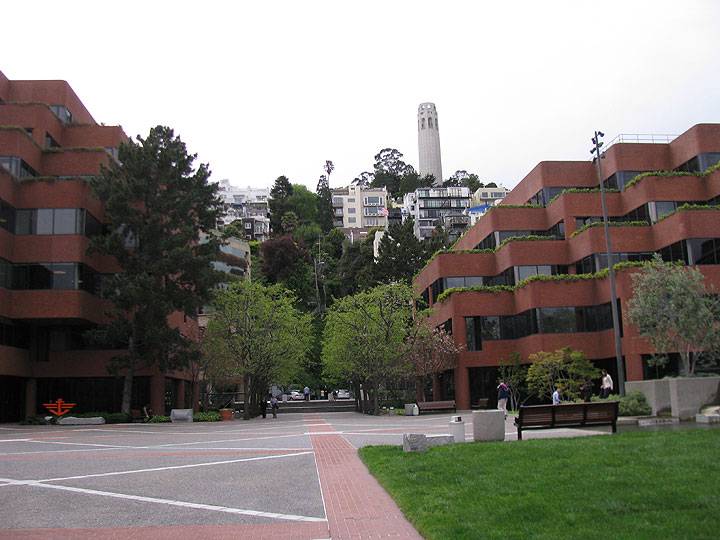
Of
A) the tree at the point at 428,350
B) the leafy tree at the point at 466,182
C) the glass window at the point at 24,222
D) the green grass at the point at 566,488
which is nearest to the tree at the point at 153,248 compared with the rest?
the glass window at the point at 24,222

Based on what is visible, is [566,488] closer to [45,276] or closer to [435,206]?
[45,276]

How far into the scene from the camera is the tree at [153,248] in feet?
133

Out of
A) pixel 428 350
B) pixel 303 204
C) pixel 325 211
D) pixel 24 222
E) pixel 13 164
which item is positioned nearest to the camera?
pixel 24 222

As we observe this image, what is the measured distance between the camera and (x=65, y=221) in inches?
1646

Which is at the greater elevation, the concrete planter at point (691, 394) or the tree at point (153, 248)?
the tree at point (153, 248)

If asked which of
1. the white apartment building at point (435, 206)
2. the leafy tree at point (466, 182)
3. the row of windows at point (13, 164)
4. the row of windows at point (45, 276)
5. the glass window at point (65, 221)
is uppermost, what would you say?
the leafy tree at point (466, 182)

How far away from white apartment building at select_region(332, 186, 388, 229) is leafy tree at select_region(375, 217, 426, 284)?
76.4 metres

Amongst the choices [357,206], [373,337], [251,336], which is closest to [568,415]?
[373,337]

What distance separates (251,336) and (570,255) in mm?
22265

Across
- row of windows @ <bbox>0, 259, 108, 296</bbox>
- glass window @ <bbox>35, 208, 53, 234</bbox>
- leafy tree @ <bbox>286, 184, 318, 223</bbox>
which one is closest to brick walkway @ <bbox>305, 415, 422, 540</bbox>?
row of windows @ <bbox>0, 259, 108, 296</bbox>

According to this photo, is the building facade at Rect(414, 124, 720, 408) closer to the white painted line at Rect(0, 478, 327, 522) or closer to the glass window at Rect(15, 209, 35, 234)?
the glass window at Rect(15, 209, 35, 234)

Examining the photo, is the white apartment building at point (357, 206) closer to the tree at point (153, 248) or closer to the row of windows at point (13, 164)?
the tree at point (153, 248)

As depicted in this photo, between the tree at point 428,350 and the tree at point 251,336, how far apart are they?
308 inches

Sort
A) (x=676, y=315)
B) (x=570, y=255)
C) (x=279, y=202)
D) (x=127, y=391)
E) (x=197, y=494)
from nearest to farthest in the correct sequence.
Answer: (x=197, y=494), (x=676, y=315), (x=127, y=391), (x=570, y=255), (x=279, y=202)
